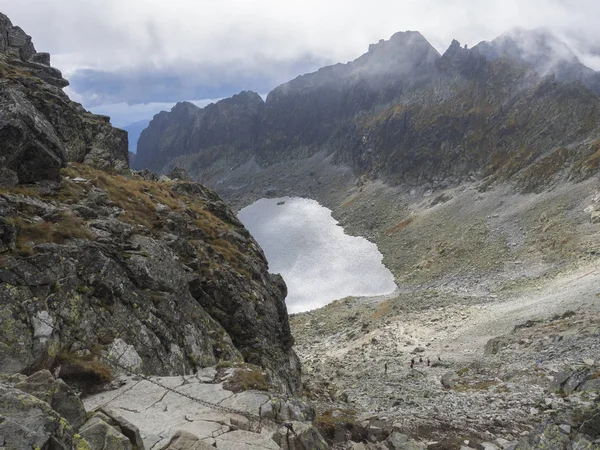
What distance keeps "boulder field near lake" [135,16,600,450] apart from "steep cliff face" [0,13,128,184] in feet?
71.9

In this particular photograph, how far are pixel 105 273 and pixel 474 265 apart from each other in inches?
2639

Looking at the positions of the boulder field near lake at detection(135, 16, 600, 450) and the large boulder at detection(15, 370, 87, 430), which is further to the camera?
the boulder field near lake at detection(135, 16, 600, 450)

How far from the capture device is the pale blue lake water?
269 feet

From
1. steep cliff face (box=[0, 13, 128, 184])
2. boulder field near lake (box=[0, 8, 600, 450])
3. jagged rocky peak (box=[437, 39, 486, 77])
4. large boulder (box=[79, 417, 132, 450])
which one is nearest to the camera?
large boulder (box=[79, 417, 132, 450])

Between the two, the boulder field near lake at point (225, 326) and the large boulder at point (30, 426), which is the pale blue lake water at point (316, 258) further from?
the large boulder at point (30, 426)

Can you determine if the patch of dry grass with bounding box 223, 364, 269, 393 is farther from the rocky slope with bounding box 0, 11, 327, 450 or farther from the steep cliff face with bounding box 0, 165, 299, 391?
the steep cliff face with bounding box 0, 165, 299, 391

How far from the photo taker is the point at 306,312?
73438 mm

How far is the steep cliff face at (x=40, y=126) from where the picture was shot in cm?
2347

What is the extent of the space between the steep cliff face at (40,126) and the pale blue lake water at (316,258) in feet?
156

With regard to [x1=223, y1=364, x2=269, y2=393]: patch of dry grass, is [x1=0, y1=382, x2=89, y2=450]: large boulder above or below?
above

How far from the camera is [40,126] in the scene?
83.0 feet

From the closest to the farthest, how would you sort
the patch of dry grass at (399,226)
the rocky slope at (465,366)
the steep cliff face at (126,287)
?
the steep cliff face at (126,287) < the rocky slope at (465,366) < the patch of dry grass at (399,226)

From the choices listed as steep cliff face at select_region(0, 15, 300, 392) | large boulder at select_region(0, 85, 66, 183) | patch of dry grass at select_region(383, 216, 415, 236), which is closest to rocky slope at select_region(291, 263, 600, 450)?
steep cliff face at select_region(0, 15, 300, 392)

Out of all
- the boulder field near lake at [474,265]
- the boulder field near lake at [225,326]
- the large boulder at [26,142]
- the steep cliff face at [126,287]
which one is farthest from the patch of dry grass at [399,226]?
the large boulder at [26,142]
